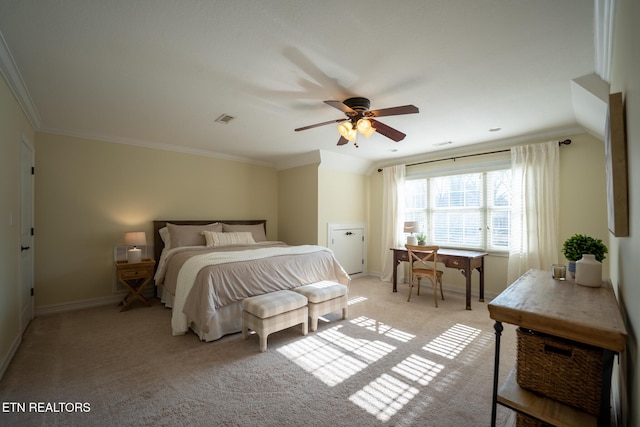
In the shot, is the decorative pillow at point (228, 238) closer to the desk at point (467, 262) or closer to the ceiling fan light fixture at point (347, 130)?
the ceiling fan light fixture at point (347, 130)

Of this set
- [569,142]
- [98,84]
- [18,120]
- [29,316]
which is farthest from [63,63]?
[569,142]

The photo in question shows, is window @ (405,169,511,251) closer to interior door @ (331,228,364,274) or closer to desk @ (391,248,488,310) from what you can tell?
desk @ (391,248,488,310)

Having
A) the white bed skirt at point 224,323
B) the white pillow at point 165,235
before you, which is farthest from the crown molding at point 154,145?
the white bed skirt at point 224,323

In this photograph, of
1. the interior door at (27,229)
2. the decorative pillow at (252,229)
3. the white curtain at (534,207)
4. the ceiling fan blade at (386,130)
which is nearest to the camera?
the ceiling fan blade at (386,130)

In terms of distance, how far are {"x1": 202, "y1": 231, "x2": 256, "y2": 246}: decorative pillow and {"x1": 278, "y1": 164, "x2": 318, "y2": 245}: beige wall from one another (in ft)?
3.26

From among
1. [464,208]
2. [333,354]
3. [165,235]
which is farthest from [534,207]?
[165,235]

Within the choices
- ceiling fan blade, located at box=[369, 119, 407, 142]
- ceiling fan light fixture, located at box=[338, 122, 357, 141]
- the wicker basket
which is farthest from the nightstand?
the wicker basket

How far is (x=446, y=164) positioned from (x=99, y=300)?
585cm

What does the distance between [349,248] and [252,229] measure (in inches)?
77.3

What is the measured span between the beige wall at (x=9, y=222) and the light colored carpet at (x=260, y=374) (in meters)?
0.28

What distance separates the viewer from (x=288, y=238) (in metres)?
5.82

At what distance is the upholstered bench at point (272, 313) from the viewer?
2668mm

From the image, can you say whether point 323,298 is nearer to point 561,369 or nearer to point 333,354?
point 333,354

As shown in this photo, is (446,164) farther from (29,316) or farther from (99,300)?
(29,316)
